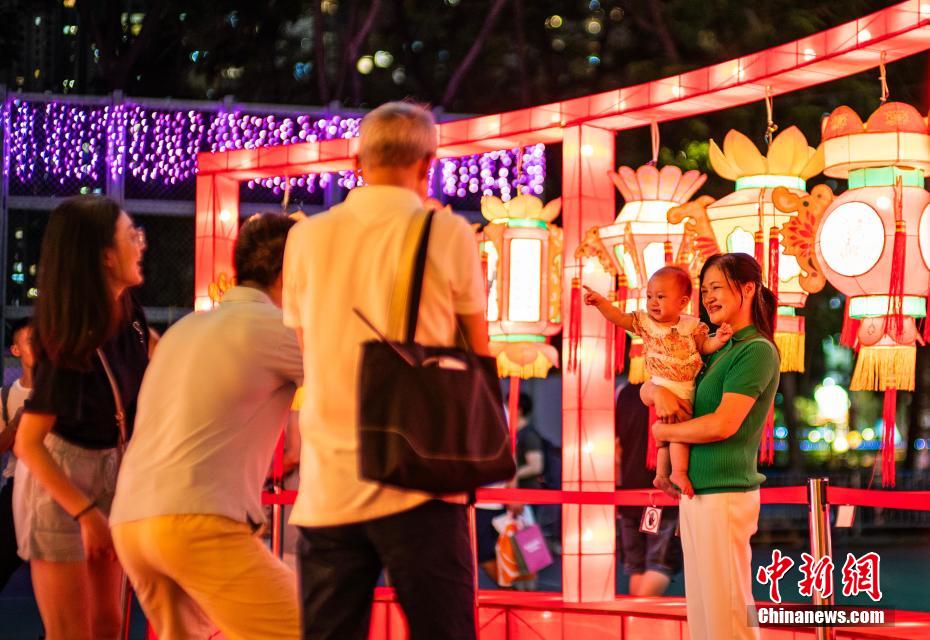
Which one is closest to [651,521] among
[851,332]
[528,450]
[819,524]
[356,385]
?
[819,524]

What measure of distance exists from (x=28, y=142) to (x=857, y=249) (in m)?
10.6

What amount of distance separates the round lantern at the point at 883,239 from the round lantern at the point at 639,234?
130 centimetres

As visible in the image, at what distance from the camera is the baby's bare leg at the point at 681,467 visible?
13.6 feet

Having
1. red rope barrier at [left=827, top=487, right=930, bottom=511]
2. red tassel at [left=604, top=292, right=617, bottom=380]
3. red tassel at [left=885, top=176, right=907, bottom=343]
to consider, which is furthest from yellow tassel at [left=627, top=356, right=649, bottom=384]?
red rope barrier at [left=827, top=487, right=930, bottom=511]

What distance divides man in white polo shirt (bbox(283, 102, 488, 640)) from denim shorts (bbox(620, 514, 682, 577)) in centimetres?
593

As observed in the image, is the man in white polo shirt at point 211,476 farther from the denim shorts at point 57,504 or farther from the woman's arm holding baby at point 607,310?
the woman's arm holding baby at point 607,310

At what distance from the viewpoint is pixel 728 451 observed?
4086mm

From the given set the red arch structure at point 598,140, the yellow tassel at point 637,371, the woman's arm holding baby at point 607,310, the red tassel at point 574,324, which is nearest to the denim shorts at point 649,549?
the red arch structure at point 598,140

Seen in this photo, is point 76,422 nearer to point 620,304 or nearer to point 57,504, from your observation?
point 57,504

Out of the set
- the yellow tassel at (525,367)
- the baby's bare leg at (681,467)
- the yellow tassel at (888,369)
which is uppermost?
the yellow tassel at (888,369)

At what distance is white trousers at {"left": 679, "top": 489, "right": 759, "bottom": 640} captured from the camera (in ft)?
13.2

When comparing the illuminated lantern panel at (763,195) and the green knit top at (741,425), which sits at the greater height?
the illuminated lantern panel at (763,195)

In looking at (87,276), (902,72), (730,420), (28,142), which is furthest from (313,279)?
(902,72)

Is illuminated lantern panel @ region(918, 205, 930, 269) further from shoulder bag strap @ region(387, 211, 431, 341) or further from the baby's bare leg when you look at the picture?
shoulder bag strap @ region(387, 211, 431, 341)
